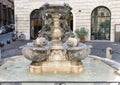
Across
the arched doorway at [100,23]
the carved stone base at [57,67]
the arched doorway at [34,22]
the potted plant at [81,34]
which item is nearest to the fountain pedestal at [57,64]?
the carved stone base at [57,67]

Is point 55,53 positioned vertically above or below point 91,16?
below

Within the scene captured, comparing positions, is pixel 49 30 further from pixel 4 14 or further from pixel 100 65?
pixel 4 14

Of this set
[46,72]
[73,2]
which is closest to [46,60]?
[46,72]

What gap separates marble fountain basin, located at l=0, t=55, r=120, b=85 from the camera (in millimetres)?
7398

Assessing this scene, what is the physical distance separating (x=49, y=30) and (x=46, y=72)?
187 centimetres

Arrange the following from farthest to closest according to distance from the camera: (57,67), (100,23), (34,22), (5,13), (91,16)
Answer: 1. (5,13)
2. (34,22)
3. (100,23)
4. (91,16)
5. (57,67)

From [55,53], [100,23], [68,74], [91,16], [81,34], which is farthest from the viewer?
[100,23]

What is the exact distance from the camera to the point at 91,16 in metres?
26.4

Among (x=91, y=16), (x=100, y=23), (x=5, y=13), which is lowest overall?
(x=100, y=23)

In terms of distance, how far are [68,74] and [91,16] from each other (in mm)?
Result: 18666

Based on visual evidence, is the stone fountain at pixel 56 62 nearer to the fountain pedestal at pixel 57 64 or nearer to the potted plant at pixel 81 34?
the fountain pedestal at pixel 57 64

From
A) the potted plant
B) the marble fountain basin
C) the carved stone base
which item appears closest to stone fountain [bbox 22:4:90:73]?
the carved stone base

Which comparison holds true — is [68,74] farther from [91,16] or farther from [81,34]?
[91,16]

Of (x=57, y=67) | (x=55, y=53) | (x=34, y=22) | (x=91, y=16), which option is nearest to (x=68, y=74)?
(x=57, y=67)
